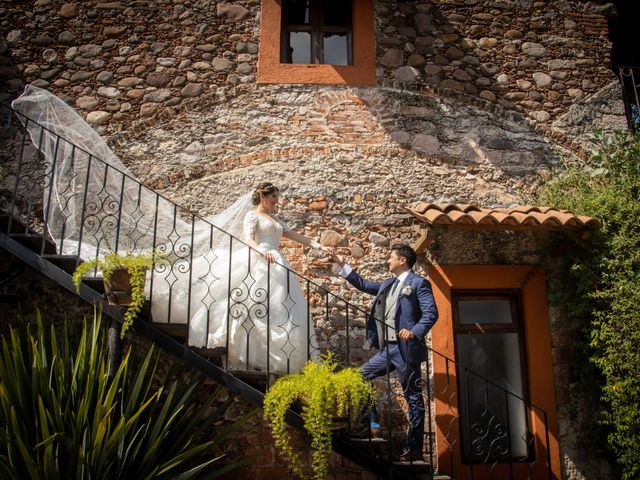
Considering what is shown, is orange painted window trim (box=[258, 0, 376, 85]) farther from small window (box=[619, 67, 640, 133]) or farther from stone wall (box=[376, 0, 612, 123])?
small window (box=[619, 67, 640, 133])

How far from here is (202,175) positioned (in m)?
5.96

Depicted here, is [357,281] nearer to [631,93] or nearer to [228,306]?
[228,306]

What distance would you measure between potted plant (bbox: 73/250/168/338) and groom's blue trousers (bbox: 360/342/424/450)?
1805 mm

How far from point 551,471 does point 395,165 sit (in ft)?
10.6

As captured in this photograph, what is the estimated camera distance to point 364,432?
15.3ft

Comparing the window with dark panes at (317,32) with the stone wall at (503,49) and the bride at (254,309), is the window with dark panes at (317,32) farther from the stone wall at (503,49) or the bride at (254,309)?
the bride at (254,309)

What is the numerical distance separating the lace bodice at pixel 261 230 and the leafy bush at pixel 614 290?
2.78 metres

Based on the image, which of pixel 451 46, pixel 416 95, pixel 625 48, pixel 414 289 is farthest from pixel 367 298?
pixel 625 48

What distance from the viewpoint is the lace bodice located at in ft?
15.7

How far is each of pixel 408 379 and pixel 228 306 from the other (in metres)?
1.48

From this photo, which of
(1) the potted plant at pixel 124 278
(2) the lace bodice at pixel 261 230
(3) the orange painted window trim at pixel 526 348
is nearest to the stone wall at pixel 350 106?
(3) the orange painted window trim at pixel 526 348

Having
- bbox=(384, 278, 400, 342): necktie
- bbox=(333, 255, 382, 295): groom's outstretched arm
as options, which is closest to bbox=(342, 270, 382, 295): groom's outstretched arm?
bbox=(333, 255, 382, 295): groom's outstretched arm

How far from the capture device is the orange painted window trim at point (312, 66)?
20.6 feet

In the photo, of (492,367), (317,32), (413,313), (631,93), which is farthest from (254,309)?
(631,93)
